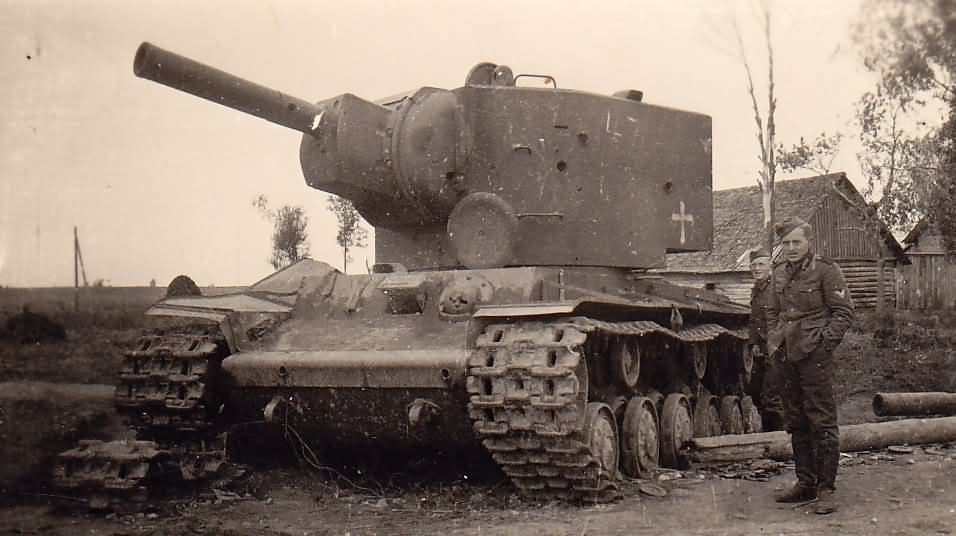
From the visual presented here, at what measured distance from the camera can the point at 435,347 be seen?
684cm

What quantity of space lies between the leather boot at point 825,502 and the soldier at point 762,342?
2217 mm

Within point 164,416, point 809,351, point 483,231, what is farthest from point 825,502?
point 164,416

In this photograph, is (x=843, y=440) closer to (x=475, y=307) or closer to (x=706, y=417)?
(x=706, y=417)

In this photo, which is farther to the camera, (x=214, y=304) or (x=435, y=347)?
(x=214, y=304)

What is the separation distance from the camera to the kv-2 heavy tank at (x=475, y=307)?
6465 mm

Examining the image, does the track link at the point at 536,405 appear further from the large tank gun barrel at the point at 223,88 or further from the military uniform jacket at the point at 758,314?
the military uniform jacket at the point at 758,314

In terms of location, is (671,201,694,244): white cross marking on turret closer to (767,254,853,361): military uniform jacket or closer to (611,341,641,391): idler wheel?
(611,341,641,391): idler wheel

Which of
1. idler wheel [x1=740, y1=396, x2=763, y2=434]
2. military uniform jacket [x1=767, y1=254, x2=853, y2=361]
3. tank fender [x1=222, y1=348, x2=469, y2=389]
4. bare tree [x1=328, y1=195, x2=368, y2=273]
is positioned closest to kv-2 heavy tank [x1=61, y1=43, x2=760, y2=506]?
tank fender [x1=222, y1=348, x2=469, y2=389]

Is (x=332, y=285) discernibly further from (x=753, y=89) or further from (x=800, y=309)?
(x=753, y=89)

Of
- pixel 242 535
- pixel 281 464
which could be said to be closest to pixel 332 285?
pixel 281 464

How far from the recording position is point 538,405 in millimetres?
6086

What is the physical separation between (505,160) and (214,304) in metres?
2.51

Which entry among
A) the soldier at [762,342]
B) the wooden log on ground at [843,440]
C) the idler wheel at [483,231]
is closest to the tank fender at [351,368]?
the idler wheel at [483,231]

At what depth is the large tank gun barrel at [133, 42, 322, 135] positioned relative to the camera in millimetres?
6446
